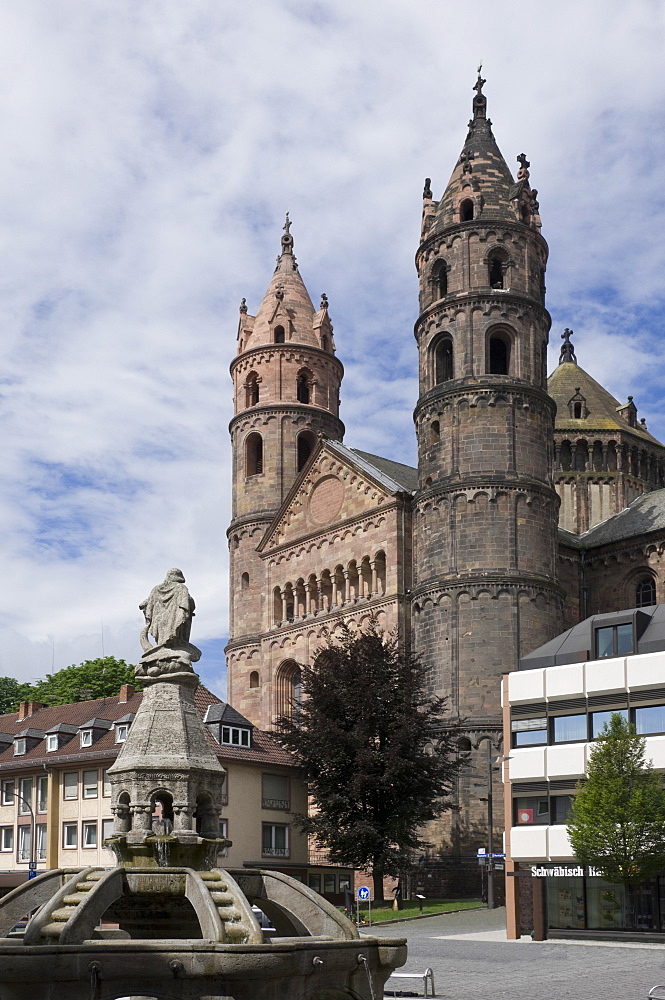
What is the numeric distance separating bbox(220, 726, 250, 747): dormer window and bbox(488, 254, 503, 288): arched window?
→ 22.2 metres

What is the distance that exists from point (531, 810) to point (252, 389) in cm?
3549

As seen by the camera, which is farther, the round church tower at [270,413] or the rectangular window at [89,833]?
the round church tower at [270,413]

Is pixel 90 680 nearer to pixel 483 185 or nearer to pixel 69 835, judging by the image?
pixel 69 835

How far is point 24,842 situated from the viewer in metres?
51.1

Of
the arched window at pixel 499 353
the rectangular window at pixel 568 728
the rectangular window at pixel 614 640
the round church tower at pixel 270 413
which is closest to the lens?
the rectangular window at pixel 568 728

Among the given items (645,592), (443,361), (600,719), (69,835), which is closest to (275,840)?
(69,835)

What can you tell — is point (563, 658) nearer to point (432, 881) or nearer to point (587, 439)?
point (432, 881)

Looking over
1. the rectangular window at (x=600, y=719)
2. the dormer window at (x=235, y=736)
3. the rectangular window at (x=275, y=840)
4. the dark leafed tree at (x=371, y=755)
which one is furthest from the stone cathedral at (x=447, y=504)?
the rectangular window at (x=600, y=719)

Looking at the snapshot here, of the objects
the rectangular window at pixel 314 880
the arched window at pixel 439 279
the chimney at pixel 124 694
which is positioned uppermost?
the arched window at pixel 439 279

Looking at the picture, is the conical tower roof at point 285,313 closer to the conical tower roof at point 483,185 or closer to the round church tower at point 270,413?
the round church tower at point 270,413

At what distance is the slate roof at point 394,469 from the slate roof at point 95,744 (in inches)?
609

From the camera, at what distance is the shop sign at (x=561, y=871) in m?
37.8

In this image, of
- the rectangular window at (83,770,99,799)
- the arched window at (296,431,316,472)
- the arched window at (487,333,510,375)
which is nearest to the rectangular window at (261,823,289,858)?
the rectangular window at (83,770,99,799)

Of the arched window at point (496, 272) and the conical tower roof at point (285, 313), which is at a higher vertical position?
the conical tower roof at point (285, 313)
